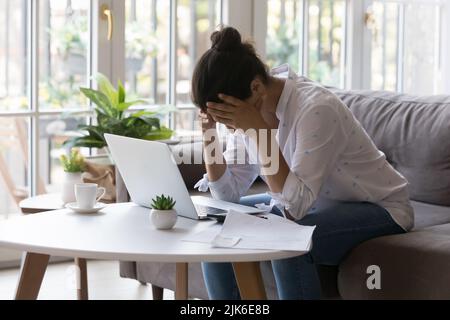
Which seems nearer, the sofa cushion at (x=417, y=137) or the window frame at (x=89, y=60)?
the sofa cushion at (x=417, y=137)

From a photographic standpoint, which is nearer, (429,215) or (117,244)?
(117,244)

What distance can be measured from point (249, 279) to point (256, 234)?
10cm

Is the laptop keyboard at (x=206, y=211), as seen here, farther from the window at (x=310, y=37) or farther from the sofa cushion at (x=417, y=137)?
the window at (x=310, y=37)

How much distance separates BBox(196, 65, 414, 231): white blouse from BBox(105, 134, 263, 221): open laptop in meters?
0.14

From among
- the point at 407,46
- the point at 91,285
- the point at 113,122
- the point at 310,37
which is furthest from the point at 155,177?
the point at 407,46

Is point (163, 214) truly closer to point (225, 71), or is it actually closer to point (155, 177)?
point (155, 177)

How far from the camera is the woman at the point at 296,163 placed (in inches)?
84.6

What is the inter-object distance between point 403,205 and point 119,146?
0.79 meters

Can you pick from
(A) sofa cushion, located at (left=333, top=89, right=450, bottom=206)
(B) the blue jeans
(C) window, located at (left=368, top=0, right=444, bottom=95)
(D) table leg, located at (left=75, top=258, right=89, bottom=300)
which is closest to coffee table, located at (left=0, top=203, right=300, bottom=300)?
(B) the blue jeans

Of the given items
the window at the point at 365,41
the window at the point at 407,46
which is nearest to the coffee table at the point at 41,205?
the window at the point at 365,41

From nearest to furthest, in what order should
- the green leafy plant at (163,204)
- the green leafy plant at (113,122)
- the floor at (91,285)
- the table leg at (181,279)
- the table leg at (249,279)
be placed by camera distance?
the table leg at (249,279) → the green leafy plant at (163,204) → the table leg at (181,279) → the floor at (91,285) → the green leafy plant at (113,122)

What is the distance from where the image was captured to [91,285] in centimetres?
333

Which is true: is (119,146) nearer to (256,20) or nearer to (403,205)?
(403,205)
